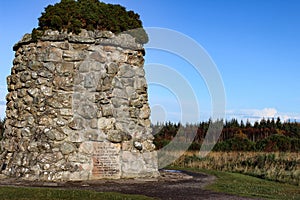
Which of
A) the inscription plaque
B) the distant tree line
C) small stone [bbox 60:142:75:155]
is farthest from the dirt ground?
the distant tree line

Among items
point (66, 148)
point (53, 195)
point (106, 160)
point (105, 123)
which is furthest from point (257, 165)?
point (53, 195)

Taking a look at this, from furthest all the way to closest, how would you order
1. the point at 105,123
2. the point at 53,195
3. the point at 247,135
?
the point at 247,135, the point at 105,123, the point at 53,195

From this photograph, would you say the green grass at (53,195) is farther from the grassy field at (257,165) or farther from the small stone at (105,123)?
the grassy field at (257,165)

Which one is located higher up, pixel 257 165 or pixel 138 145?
pixel 138 145

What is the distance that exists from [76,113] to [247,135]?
28814 millimetres

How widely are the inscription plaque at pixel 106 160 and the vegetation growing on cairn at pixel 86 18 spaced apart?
3542mm

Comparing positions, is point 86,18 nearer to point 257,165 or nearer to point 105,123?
point 105,123

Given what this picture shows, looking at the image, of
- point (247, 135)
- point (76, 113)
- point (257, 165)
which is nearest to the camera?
point (76, 113)

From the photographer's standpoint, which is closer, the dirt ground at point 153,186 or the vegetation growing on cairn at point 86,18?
the dirt ground at point 153,186

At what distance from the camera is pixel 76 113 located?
12.4m

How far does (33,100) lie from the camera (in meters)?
12.6

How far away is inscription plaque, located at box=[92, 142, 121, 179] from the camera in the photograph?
486 inches

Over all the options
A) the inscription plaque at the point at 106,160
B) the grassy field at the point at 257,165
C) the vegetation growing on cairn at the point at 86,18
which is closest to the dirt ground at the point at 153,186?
the inscription plaque at the point at 106,160

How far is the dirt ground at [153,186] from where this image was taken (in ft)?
32.0
